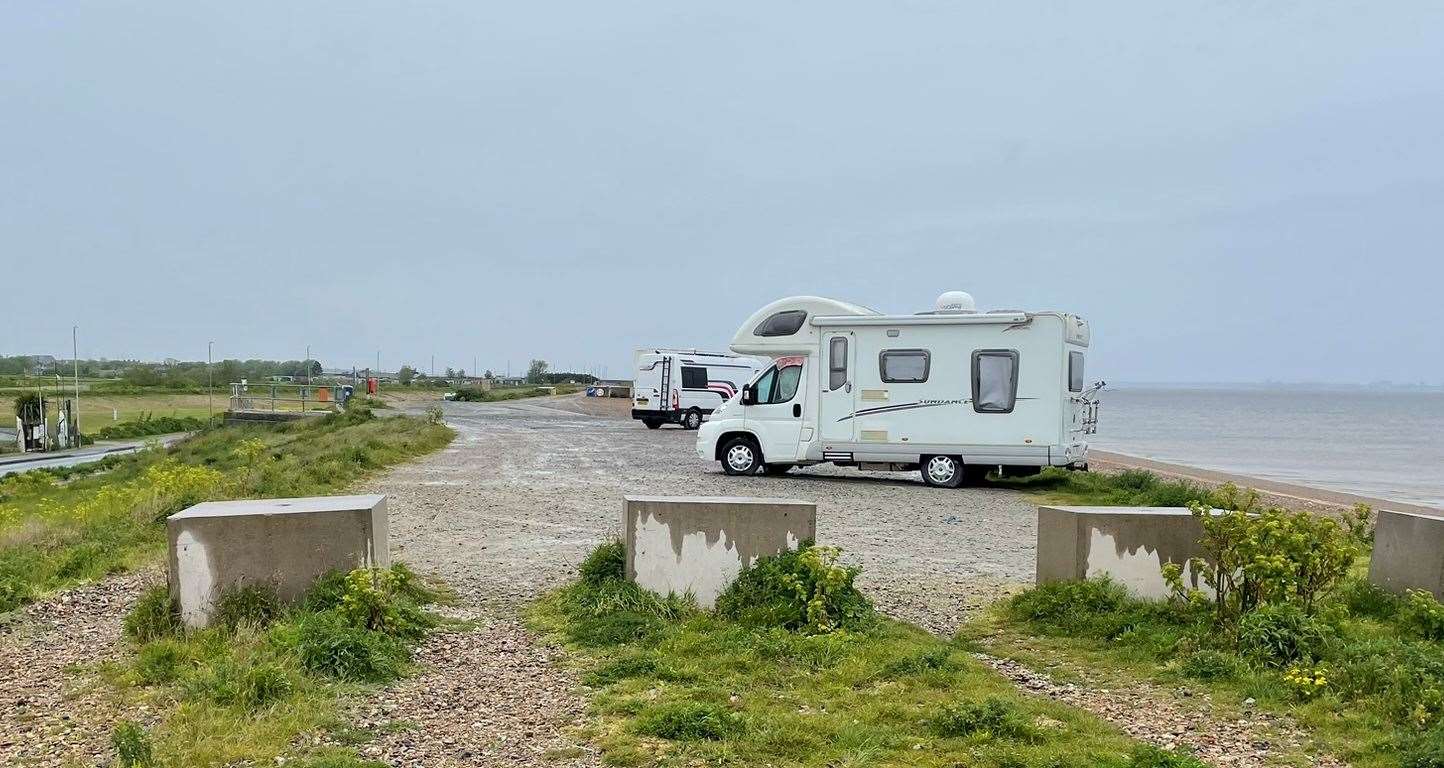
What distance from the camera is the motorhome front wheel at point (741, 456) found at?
1731 cm

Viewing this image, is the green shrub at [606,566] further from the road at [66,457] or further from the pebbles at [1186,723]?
the road at [66,457]

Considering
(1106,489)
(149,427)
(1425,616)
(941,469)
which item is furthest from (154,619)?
(149,427)

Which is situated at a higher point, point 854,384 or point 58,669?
point 854,384

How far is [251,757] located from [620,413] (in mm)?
43581

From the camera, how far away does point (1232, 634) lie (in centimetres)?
560

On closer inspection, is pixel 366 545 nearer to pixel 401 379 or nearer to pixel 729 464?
pixel 729 464

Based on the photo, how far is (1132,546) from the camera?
680cm

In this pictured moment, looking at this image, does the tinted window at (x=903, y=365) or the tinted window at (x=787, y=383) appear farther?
the tinted window at (x=787, y=383)

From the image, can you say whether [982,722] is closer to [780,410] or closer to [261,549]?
[261,549]

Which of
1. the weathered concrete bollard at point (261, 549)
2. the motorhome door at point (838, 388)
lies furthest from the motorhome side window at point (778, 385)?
the weathered concrete bollard at point (261, 549)

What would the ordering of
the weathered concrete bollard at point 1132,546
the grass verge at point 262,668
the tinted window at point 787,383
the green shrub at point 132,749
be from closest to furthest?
the green shrub at point 132,749, the grass verge at point 262,668, the weathered concrete bollard at point 1132,546, the tinted window at point 787,383

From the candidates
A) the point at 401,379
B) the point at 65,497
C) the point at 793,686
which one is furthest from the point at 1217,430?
the point at 401,379

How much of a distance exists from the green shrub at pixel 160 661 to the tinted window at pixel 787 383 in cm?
1172

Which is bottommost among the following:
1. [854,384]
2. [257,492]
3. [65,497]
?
[65,497]
